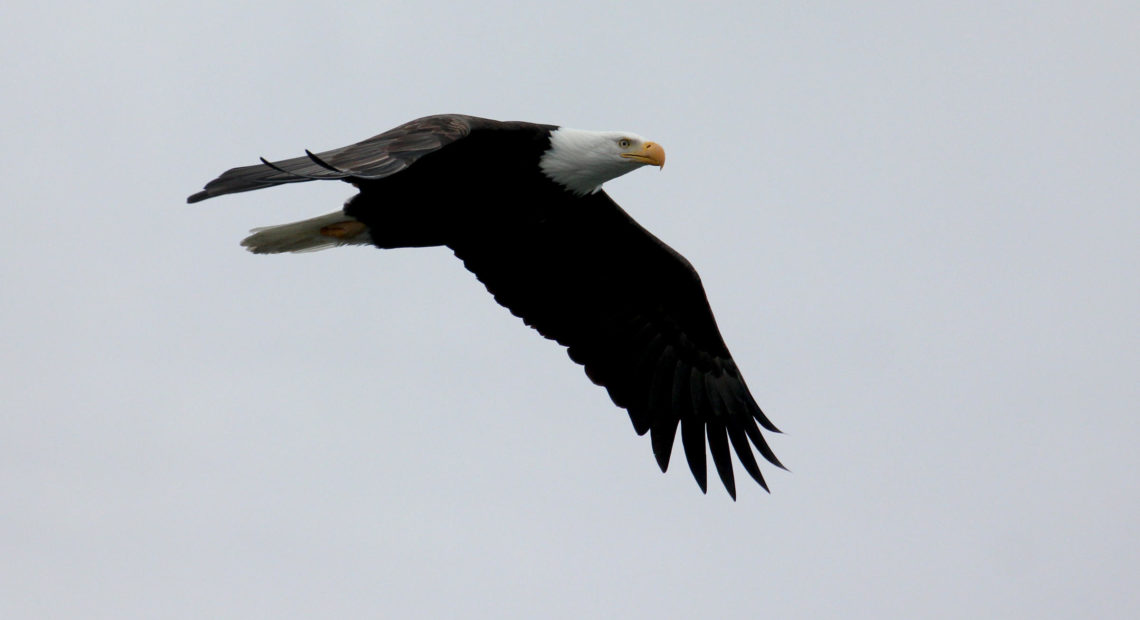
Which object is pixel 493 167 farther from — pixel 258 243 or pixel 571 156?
pixel 258 243

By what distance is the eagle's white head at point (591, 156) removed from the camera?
10.5 m

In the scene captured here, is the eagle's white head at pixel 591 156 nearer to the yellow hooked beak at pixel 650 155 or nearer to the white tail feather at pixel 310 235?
the yellow hooked beak at pixel 650 155

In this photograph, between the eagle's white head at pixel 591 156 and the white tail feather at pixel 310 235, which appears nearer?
the eagle's white head at pixel 591 156

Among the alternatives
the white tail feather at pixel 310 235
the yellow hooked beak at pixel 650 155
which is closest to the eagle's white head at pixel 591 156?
the yellow hooked beak at pixel 650 155

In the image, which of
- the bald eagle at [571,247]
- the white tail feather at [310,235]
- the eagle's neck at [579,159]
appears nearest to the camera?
the bald eagle at [571,247]

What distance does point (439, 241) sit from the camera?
10.9m

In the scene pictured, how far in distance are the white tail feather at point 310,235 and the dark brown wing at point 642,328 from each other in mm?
1191

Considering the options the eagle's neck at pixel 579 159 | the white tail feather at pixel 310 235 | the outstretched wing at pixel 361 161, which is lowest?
the outstretched wing at pixel 361 161

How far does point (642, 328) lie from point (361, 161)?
431 cm

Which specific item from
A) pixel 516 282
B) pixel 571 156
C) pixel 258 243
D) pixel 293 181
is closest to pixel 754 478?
pixel 516 282

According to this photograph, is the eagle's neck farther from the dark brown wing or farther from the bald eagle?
the dark brown wing

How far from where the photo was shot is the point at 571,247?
12.0m

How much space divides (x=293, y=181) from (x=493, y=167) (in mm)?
2464

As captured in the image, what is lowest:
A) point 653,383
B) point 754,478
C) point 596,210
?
point 754,478
